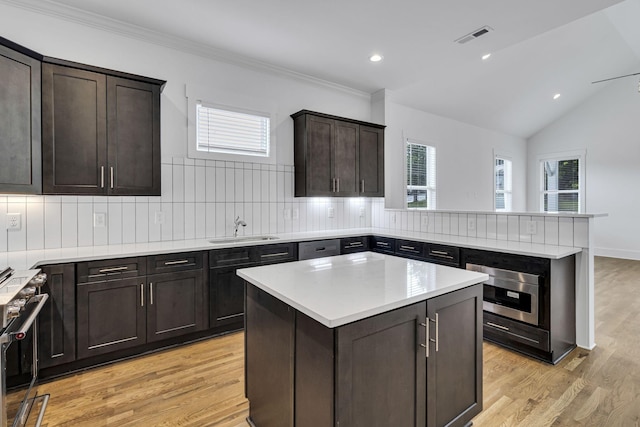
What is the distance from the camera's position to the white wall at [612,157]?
656 cm

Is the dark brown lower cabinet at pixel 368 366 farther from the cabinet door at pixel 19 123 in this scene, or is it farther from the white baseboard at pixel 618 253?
the white baseboard at pixel 618 253

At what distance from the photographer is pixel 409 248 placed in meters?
3.63

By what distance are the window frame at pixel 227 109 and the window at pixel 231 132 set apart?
3 centimetres

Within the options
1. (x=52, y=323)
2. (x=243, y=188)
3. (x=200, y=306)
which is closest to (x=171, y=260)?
(x=200, y=306)

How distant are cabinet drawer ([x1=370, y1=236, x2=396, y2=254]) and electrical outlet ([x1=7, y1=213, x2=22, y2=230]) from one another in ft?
11.3

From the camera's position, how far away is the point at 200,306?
288 cm

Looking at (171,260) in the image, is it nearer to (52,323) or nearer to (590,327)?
(52,323)

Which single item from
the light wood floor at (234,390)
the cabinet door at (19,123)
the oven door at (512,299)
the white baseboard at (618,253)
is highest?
the cabinet door at (19,123)

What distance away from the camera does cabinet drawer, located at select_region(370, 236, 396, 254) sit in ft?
12.7

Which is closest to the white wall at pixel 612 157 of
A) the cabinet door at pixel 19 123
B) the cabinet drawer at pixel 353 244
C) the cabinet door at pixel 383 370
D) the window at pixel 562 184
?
the window at pixel 562 184

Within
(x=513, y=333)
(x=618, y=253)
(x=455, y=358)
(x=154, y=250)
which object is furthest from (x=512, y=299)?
(x=618, y=253)

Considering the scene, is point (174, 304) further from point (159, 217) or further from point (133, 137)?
point (133, 137)

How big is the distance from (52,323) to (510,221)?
3.99 m

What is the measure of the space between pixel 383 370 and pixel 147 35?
3.48 m
